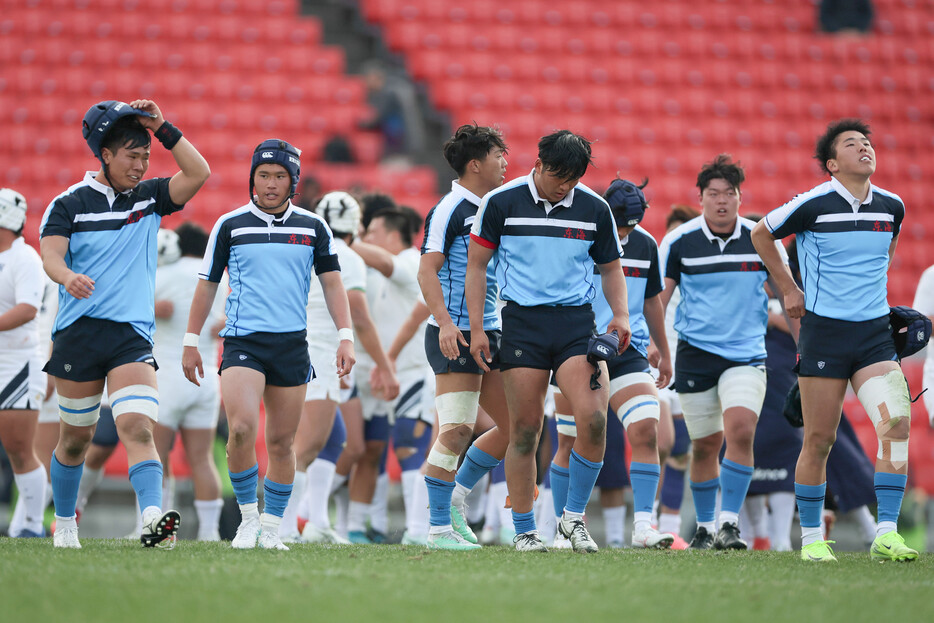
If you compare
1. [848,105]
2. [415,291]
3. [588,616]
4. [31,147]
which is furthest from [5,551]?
[848,105]

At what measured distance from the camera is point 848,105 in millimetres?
17906

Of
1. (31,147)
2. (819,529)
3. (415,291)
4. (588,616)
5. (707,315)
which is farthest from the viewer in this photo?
(31,147)

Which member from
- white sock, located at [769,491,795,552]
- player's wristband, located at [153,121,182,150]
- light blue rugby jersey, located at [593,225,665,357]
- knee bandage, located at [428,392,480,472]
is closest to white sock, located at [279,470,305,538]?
knee bandage, located at [428,392,480,472]

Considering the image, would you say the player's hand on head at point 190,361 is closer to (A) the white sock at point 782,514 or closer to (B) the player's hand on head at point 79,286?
(B) the player's hand on head at point 79,286

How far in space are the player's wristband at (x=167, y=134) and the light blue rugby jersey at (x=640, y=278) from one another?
269 centimetres

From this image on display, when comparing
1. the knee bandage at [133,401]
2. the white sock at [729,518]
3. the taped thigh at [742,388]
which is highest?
the taped thigh at [742,388]

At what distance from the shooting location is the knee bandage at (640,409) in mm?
6480

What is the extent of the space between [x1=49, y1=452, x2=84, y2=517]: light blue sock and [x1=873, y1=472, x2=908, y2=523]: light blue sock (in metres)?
A: 4.06

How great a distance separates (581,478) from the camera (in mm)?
5680

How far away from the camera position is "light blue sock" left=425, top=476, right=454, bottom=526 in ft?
19.7

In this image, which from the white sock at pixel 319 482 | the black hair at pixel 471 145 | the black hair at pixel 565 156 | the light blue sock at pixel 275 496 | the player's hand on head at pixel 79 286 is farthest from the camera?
the white sock at pixel 319 482

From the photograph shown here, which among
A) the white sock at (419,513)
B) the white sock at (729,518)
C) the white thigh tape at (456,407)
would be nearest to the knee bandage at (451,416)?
the white thigh tape at (456,407)

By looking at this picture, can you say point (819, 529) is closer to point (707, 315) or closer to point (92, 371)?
point (707, 315)

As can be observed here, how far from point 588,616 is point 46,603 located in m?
1.81
